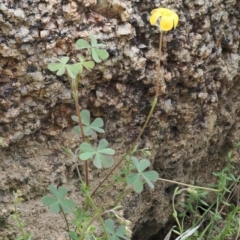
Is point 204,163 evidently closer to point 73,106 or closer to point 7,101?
point 73,106

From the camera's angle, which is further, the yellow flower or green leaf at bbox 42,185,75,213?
green leaf at bbox 42,185,75,213

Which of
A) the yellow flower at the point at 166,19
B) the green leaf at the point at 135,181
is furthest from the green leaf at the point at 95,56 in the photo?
the green leaf at the point at 135,181

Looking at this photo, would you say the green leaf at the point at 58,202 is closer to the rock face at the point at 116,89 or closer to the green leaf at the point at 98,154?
the green leaf at the point at 98,154

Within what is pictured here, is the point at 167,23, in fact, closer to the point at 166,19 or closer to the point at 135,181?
the point at 166,19

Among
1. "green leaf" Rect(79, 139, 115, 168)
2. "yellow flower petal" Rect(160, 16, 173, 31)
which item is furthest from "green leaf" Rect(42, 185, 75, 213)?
"yellow flower petal" Rect(160, 16, 173, 31)

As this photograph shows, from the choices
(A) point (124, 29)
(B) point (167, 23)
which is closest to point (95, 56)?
(B) point (167, 23)

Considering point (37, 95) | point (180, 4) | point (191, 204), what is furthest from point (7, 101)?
point (191, 204)

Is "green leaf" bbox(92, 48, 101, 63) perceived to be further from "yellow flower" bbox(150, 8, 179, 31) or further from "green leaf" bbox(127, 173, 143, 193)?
"green leaf" bbox(127, 173, 143, 193)

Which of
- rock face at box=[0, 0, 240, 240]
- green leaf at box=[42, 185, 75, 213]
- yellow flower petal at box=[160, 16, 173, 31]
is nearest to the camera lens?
yellow flower petal at box=[160, 16, 173, 31]
